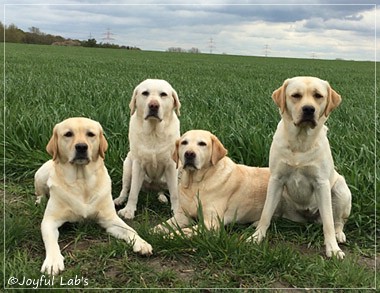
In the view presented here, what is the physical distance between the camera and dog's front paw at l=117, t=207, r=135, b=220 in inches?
182

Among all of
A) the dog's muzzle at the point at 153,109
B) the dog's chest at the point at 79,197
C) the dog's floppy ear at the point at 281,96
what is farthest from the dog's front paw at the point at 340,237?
the dog's chest at the point at 79,197

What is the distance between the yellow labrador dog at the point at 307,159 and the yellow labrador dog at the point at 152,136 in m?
1.17

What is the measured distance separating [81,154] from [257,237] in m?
1.70

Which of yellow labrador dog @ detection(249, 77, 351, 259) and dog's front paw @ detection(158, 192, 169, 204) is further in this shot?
dog's front paw @ detection(158, 192, 169, 204)

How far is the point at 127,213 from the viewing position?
15.3 feet

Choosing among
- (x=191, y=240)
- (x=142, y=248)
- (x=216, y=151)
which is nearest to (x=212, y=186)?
(x=216, y=151)

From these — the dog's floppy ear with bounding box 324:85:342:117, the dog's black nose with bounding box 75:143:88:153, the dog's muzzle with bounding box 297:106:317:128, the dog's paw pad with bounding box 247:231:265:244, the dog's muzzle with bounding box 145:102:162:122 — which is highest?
the dog's floppy ear with bounding box 324:85:342:117

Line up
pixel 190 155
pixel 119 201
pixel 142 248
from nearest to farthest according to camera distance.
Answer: pixel 142 248, pixel 190 155, pixel 119 201

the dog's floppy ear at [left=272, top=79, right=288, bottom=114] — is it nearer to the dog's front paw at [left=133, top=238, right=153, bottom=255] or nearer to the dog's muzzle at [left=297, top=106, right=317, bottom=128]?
the dog's muzzle at [left=297, top=106, right=317, bottom=128]

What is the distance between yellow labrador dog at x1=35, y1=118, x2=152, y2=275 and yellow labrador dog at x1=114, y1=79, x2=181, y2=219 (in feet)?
1.69

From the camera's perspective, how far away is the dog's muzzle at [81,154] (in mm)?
3982

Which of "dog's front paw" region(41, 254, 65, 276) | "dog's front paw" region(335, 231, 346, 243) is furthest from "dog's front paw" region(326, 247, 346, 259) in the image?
"dog's front paw" region(41, 254, 65, 276)

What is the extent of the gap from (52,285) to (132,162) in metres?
1.96

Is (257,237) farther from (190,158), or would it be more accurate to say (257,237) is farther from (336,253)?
(190,158)
